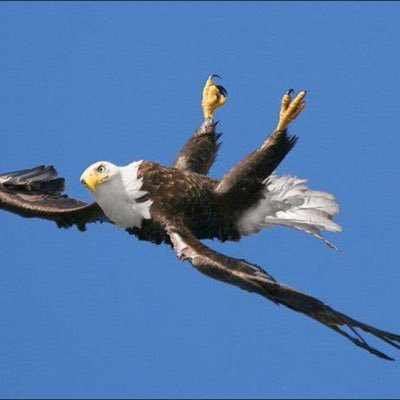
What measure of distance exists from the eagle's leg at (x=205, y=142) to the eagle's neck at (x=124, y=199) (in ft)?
1.44

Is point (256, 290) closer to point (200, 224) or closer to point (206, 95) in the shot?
point (200, 224)

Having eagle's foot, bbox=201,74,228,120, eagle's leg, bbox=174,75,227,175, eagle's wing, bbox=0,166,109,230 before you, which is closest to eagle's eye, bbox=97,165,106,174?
eagle's wing, bbox=0,166,109,230

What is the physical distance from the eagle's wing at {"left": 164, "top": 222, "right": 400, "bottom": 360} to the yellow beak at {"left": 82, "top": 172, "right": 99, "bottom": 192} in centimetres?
38

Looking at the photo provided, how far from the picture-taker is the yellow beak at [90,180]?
14.3 feet

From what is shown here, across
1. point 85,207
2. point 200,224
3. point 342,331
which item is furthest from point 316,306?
point 85,207

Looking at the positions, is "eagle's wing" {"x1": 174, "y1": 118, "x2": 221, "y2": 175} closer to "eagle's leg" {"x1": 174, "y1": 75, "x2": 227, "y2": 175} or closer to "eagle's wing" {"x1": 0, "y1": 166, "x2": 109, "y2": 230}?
"eagle's leg" {"x1": 174, "y1": 75, "x2": 227, "y2": 175}

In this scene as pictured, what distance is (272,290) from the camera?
411cm

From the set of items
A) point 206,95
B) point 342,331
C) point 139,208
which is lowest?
point 342,331

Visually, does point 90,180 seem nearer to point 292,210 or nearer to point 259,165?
point 259,165

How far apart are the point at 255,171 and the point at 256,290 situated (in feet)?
1.82

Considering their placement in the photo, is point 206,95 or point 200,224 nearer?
point 200,224

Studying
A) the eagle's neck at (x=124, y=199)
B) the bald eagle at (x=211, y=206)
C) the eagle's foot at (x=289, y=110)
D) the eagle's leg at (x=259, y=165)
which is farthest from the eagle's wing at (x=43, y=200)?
the eagle's foot at (x=289, y=110)

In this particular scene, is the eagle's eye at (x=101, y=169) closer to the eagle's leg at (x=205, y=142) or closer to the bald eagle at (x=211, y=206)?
the bald eagle at (x=211, y=206)

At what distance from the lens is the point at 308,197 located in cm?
478
